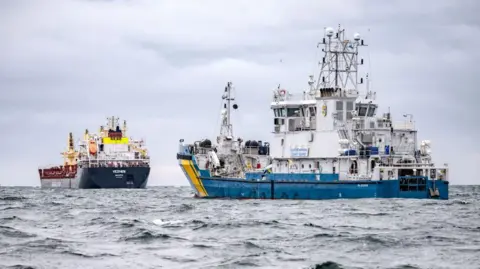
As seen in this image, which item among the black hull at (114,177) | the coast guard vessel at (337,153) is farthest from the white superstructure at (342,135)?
the black hull at (114,177)

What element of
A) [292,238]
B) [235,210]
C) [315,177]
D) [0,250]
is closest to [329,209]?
[235,210]

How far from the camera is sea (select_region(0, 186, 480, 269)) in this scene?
27.4 metres

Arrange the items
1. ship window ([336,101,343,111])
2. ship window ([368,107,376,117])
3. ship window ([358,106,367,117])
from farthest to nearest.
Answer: ship window ([368,107,376,117]), ship window ([358,106,367,117]), ship window ([336,101,343,111])

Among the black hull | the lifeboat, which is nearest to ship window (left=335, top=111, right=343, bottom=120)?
the black hull

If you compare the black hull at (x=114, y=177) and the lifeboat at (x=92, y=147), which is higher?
the lifeboat at (x=92, y=147)

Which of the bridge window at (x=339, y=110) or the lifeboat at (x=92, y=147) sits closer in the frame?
the bridge window at (x=339, y=110)

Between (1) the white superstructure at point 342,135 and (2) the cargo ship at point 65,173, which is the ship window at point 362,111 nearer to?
(1) the white superstructure at point 342,135

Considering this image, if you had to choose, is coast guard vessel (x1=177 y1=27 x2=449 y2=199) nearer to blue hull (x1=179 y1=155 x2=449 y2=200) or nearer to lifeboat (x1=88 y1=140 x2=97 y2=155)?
blue hull (x1=179 y1=155 x2=449 y2=200)

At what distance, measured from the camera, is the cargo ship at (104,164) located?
130125 millimetres

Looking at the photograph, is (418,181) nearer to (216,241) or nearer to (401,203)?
(401,203)

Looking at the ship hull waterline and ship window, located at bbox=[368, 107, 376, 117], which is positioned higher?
ship window, located at bbox=[368, 107, 376, 117]

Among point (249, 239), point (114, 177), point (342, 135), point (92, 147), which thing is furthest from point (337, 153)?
point (92, 147)

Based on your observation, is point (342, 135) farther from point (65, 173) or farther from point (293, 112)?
point (65, 173)

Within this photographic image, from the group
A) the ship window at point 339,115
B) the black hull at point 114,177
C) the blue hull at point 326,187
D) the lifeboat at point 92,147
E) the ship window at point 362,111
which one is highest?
the lifeboat at point 92,147
